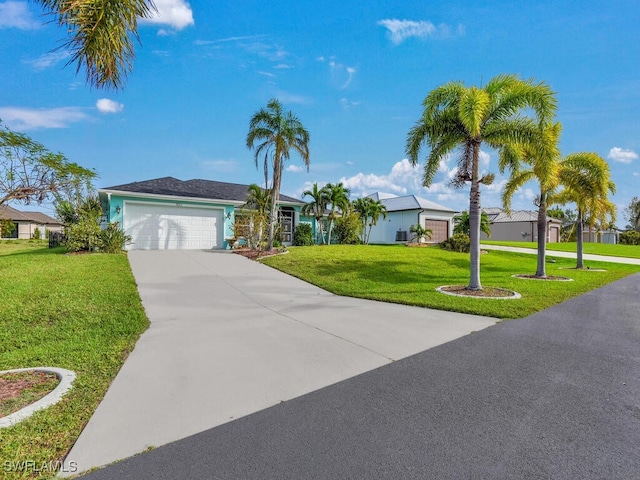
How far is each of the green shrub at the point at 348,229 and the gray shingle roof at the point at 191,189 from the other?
3318mm

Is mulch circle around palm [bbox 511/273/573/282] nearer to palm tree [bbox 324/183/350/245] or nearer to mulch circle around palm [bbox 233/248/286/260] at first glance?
mulch circle around palm [bbox 233/248/286/260]

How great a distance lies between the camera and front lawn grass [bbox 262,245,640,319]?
7367 mm

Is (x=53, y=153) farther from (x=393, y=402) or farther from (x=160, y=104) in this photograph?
(x=393, y=402)

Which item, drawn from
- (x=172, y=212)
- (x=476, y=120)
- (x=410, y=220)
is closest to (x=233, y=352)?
(x=476, y=120)

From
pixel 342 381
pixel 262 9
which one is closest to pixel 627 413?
pixel 342 381

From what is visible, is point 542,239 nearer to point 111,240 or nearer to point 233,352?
point 233,352

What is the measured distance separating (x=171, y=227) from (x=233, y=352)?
15.2m

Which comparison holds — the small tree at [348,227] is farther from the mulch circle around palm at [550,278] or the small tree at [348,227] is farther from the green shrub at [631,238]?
the green shrub at [631,238]

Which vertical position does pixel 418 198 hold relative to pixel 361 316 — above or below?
above

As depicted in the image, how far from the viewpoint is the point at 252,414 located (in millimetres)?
2885

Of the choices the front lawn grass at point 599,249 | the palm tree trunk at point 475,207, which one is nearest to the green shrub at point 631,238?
the front lawn grass at point 599,249

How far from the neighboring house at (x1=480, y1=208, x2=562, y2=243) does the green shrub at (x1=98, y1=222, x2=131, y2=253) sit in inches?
1487

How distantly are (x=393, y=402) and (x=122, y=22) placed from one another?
4853 millimetres

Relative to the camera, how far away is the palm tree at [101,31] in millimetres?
3352
